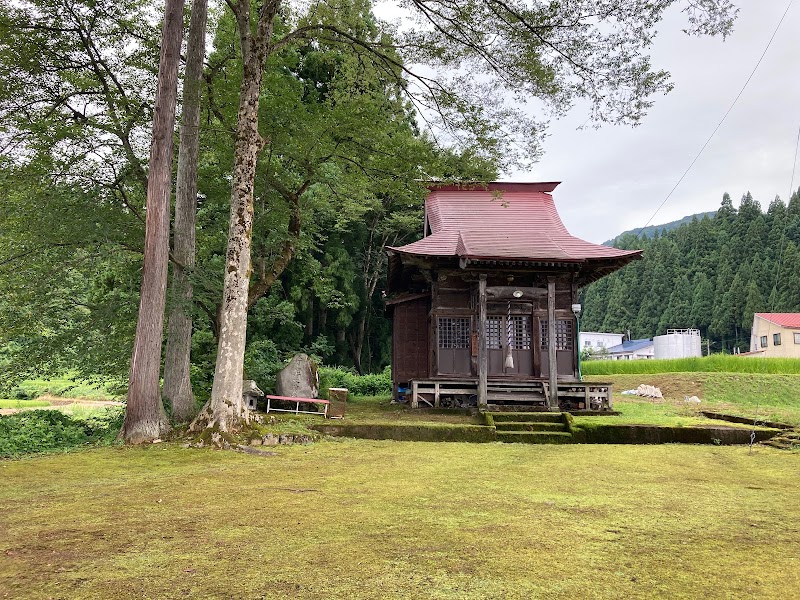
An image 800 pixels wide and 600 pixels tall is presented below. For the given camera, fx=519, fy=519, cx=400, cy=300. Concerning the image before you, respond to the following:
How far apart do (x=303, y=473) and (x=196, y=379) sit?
24.6ft

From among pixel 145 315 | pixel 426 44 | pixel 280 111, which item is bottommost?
pixel 145 315

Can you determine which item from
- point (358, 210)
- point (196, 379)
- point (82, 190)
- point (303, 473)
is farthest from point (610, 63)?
point (358, 210)

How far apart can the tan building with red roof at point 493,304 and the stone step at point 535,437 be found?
2777 millimetres

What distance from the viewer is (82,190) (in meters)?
8.72

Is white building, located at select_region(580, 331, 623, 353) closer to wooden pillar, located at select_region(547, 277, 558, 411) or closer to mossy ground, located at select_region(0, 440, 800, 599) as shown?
wooden pillar, located at select_region(547, 277, 558, 411)

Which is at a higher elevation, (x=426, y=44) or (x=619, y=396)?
(x=426, y=44)

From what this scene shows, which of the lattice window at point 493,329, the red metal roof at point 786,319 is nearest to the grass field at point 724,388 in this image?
the lattice window at point 493,329

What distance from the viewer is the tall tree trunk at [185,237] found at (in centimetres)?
909

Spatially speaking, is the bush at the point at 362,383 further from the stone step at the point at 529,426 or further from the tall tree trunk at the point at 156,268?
the tall tree trunk at the point at 156,268

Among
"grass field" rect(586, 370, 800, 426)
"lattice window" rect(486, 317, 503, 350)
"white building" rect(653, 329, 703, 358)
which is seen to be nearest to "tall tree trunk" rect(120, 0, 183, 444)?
"lattice window" rect(486, 317, 503, 350)

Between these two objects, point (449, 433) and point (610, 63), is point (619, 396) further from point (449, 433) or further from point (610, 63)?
point (610, 63)

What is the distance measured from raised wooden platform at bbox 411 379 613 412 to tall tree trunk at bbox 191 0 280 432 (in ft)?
19.0

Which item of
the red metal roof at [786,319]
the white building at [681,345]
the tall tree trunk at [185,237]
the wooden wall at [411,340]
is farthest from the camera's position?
the white building at [681,345]

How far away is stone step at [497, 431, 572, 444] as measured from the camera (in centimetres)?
881
